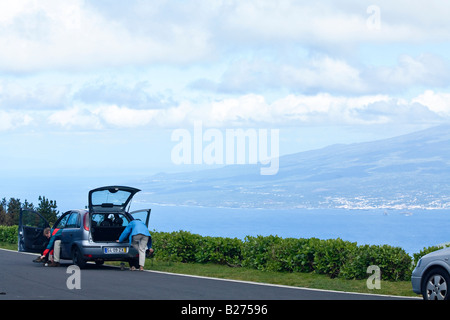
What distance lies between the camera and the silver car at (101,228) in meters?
18.9

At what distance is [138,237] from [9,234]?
19647 millimetres

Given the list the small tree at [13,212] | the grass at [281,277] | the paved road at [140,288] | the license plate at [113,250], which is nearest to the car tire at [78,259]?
the license plate at [113,250]

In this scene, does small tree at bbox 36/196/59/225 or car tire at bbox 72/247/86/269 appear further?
small tree at bbox 36/196/59/225

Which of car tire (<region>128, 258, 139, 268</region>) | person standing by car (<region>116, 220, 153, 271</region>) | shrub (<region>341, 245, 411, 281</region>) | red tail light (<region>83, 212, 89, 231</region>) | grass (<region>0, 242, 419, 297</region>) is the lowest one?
grass (<region>0, 242, 419, 297</region>)

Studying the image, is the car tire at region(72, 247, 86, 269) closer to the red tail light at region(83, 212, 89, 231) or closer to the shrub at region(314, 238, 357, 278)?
the red tail light at region(83, 212, 89, 231)

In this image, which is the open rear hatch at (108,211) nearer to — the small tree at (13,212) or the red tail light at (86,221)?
the red tail light at (86,221)

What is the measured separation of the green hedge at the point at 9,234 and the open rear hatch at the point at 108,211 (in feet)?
57.3

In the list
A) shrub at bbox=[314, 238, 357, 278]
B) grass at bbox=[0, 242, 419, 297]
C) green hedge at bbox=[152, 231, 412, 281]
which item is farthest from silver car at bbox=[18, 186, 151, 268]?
shrub at bbox=[314, 238, 357, 278]

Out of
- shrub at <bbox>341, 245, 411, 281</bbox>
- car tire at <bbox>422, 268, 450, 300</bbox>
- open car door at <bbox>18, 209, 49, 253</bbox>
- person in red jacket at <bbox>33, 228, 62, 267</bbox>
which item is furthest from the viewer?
open car door at <bbox>18, 209, 49, 253</bbox>

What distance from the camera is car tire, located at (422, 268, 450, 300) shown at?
38.5 feet

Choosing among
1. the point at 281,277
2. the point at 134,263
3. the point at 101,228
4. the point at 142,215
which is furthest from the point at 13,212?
the point at 281,277

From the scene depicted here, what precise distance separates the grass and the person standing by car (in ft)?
2.56
